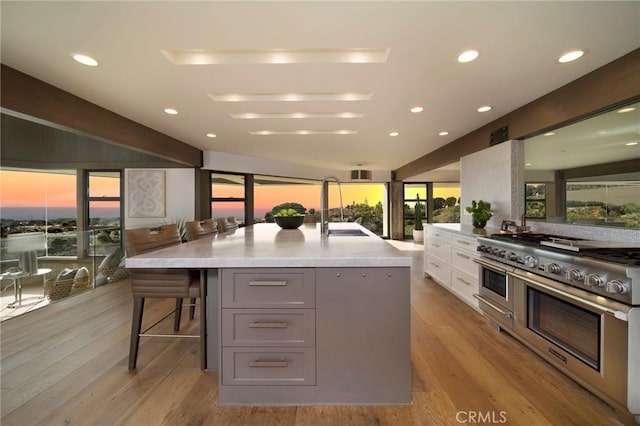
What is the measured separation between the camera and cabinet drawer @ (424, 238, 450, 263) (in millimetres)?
3656

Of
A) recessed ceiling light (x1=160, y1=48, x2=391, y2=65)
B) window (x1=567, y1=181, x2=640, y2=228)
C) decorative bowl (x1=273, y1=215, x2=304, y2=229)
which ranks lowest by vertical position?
decorative bowl (x1=273, y1=215, x2=304, y2=229)

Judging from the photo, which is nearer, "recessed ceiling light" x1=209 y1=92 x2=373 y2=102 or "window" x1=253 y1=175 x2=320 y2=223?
"recessed ceiling light" x1=209 y1=92 x2=373 y2=102

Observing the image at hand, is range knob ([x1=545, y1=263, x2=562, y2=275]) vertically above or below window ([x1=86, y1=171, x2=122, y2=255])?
below

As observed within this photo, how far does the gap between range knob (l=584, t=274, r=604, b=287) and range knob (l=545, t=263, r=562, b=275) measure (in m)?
0.20

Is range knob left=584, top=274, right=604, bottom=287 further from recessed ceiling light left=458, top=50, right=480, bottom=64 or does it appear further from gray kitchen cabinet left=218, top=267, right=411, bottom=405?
recessed ceiling light left=458, top=50, right=480, bottom=64

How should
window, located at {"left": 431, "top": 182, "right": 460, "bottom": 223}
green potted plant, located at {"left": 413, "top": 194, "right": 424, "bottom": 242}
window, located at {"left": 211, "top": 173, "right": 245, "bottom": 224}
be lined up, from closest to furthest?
window, located at {"left": 211, "top": 173, "right": 245, "bottom": 224}, green potted plant, located at {"left": 413, "top": 194, "right": 424, "bottom": 242}, window, located at {"left": 431, "top": 182, "right": 460, "bottom": 223}

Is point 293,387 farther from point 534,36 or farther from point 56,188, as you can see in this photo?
point 56,188

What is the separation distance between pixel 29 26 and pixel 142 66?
2.02 feet

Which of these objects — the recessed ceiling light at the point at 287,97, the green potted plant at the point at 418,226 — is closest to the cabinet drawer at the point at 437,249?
the recessed ceiling light at the point at 287,97

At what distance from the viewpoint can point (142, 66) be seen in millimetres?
2127

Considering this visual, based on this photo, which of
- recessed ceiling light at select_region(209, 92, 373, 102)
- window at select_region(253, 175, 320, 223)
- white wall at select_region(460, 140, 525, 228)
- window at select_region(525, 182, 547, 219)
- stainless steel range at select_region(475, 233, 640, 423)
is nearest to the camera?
stainless steel range at select_region(475, 233, 640, 423)

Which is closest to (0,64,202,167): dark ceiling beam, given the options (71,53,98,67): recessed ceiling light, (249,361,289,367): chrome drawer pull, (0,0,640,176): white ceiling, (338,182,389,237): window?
(0,0,640,176): white ceiling

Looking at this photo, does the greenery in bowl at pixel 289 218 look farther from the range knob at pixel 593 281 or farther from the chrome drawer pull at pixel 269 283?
the range knob at pixel 593 281

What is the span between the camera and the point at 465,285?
10.4 ft
